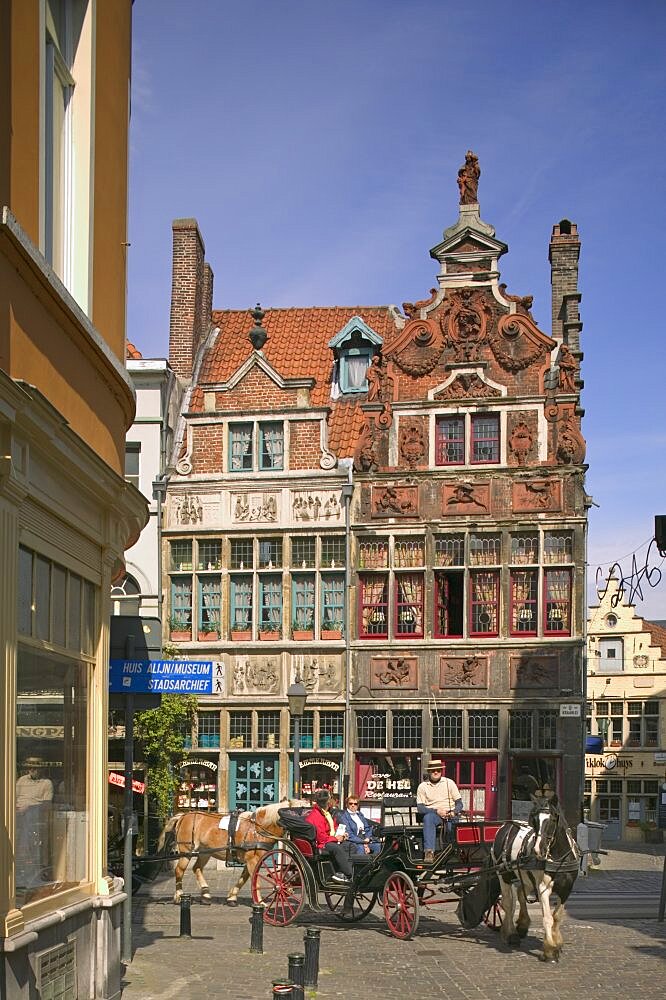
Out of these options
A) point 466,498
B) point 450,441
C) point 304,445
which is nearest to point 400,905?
point 466,498

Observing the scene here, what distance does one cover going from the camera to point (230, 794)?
28.2m

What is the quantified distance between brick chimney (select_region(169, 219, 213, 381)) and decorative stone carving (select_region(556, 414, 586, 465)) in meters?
9.15

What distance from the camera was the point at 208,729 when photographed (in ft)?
93.1

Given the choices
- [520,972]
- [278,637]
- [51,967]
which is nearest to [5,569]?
[51,967]

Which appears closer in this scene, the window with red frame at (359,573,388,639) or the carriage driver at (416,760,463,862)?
the carriage driver at (416,760,463,862)

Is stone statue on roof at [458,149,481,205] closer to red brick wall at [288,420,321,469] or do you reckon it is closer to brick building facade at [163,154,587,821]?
brick building facade at [163,154,587,821]

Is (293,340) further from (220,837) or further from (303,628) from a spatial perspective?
(220,837)

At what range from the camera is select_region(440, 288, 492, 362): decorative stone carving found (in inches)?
1117

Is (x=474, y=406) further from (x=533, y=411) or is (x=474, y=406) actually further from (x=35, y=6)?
(x=35, y=6)

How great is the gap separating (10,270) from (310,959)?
674 cm

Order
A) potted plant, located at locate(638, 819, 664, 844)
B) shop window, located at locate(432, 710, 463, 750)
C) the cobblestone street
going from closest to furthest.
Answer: the cobblestone street
shop window, located at locate(432, 710, 463, 750)
potted plant, located at locate(638, 819, 664, 844)

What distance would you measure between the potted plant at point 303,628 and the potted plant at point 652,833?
16746 millimetres

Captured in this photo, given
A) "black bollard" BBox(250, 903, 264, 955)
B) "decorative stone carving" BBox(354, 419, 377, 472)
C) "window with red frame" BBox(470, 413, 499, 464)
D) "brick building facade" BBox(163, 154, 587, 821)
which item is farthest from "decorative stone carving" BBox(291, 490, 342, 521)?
"black bollard" BBox(250, 903, 264, 955)

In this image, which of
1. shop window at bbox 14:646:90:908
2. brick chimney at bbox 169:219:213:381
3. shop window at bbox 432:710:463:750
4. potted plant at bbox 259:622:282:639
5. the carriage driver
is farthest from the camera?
brick chimney at bbox 169:219:213:381
